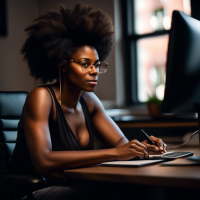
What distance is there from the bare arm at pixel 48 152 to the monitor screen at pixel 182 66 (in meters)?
0.23

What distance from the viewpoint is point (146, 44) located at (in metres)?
3.12

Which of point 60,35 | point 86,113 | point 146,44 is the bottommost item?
point 86,113

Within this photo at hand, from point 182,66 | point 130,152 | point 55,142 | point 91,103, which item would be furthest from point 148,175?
point 91,103

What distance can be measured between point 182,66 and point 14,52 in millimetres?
1824

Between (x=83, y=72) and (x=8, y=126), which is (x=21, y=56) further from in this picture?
(x=83, y=72)

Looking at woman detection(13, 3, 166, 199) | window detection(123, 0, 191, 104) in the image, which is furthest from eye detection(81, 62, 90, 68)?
window detection(123, 0, 191, 104)

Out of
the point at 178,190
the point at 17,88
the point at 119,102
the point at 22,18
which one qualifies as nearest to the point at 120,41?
the point at 119,102

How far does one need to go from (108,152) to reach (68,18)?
2.55 ft

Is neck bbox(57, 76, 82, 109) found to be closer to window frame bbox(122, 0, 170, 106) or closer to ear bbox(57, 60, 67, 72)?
ear bbox(57, 60, 67, 72)

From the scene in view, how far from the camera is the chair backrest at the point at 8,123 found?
4.39 ft

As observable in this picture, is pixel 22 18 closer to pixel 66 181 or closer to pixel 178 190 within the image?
pixel 66 181

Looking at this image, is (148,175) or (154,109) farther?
(154,109)

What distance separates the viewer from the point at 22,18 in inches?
98.2

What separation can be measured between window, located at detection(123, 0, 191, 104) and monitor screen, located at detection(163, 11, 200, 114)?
1990 millimetres
